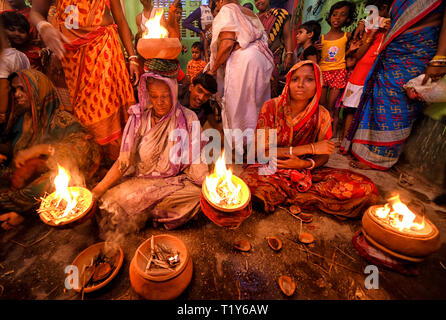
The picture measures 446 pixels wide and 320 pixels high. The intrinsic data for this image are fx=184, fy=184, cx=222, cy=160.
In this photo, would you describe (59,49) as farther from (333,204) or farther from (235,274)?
(333,204)

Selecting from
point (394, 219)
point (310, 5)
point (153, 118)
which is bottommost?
point (394, 219)

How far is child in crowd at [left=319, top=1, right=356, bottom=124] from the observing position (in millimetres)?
3783

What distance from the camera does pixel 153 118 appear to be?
2.34 metres

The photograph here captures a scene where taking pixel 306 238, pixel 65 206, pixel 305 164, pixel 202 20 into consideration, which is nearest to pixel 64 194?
pixel 65 206

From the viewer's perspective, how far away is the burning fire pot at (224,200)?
1.32 meters

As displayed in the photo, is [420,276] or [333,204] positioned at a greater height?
[333,204]

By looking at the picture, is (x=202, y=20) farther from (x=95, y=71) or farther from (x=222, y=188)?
(x=222, y=188)

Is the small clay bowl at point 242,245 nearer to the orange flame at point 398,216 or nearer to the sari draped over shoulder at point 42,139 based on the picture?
the orange flame at point 398,216

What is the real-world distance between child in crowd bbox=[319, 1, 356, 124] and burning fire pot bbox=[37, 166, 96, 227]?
5.05 m

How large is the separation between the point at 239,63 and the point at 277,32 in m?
1.41

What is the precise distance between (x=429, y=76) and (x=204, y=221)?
387cm
